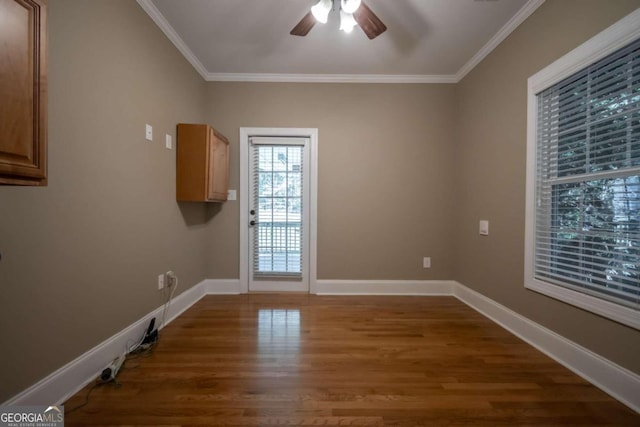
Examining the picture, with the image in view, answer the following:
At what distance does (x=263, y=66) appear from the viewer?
9.37 feet

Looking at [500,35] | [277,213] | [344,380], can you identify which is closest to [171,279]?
[277,213]

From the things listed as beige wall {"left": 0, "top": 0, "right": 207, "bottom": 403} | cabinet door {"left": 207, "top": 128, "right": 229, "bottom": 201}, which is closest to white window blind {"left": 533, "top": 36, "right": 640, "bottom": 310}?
cabinet door {"left": 207, "top": 128, "right": 229, "bottom": 201}

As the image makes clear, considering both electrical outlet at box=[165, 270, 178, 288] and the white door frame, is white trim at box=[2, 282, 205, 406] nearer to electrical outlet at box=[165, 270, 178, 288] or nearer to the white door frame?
electrical outlet at box=[165, 270, 178, 288]

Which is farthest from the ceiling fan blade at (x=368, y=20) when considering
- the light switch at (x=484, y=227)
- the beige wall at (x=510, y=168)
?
the light switch at (x=484, y=227)

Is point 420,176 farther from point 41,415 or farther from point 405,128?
point 41,415

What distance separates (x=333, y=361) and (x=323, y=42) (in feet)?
9.11

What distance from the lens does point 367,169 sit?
3104mm

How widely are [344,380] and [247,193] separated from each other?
7.46ft

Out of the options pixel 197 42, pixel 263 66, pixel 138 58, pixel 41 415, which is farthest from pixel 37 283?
pixel 263 66

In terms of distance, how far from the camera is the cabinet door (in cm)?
254

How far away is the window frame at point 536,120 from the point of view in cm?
138

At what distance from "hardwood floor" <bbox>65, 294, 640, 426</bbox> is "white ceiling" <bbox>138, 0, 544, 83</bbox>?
2.68 m

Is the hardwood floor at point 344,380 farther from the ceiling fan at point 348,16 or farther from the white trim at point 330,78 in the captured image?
the white trim at point 330,78

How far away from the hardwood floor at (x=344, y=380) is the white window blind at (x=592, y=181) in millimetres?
664
